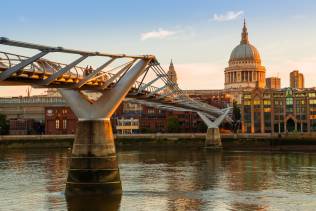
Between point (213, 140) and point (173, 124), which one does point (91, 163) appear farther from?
point (173, 124)

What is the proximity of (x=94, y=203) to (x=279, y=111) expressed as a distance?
12071 cm

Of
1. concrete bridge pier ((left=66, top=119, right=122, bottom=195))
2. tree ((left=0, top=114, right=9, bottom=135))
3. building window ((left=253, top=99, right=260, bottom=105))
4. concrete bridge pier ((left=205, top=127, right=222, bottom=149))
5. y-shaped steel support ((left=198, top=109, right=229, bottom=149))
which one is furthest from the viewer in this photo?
building window ((left=253, top=99, right=260, bottom=105))

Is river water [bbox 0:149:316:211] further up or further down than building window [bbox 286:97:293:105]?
further down

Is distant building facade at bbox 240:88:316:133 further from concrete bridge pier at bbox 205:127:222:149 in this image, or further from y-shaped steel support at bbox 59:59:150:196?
y-shaped steel support at bbox 59:59:150:196

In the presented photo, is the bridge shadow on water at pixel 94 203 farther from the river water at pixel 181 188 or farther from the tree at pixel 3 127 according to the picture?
the tree at pixel 3 127

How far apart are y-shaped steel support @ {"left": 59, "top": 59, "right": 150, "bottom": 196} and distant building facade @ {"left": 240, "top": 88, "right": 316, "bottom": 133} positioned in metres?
113

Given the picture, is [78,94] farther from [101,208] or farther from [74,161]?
[101,208]

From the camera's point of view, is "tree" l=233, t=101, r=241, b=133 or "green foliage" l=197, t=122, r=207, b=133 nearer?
"green foliage" l=197, t=122, r=207, b=133

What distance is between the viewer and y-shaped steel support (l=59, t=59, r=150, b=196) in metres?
40.4

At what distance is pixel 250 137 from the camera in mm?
124250

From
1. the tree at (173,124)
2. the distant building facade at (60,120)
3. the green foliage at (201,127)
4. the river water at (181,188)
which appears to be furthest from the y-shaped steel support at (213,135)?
the distant building facade at (60,120)

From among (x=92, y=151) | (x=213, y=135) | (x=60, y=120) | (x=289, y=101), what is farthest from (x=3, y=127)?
(x=92, y=151)

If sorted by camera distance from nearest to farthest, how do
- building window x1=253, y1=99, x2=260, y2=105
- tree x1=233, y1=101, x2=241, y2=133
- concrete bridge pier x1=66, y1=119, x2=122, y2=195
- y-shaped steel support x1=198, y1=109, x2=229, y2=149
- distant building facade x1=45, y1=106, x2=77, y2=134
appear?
concrete bridge pier x1=66, y1=119, x2=122, y2=195
y-shaped steel support x1=198, y1=109, x2=229, y2=149
distant building facade x1=45, y1=106, x2=77, y2=134
building window x1=253, y1=99, x2=260, y2=105
tree x1=233, y1=101, x2=241, y2=133

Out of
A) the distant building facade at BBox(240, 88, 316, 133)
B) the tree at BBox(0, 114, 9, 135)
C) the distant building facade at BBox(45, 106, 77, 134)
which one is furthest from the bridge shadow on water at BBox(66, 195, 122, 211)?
the tree at BBox(0, 114, 9, 135)
